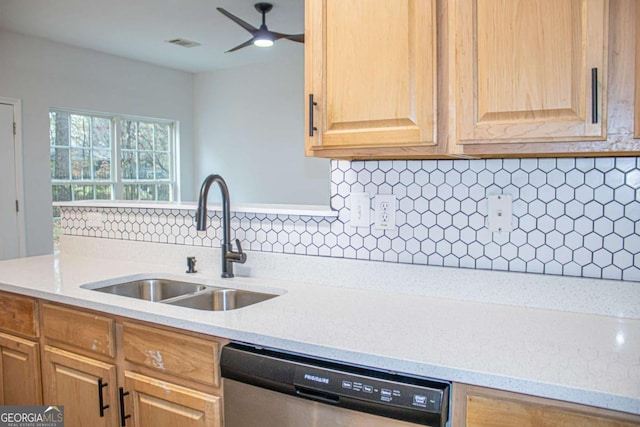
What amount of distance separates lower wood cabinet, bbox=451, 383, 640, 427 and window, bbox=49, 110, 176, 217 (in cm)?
490

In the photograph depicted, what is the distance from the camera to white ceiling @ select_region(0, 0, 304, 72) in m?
3.94

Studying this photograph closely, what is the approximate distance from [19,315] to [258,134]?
4346mm

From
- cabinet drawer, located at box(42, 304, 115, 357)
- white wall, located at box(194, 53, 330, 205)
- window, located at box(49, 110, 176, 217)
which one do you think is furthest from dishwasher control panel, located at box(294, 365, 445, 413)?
window, located at box(49, 110, 176, 217)

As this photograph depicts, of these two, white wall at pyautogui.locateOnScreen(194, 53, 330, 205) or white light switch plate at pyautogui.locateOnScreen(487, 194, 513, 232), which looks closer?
white light switch plate at pyautogui.locateOnScreen(487, 194, 513, 232)

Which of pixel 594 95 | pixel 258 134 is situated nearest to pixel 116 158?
pixel 258 134

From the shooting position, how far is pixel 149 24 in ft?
14.4

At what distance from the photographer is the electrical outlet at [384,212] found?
1.75 m

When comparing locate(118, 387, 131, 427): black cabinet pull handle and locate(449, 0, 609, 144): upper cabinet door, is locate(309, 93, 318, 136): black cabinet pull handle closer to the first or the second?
locate(449, 0, 609, 144): upper cabinet door

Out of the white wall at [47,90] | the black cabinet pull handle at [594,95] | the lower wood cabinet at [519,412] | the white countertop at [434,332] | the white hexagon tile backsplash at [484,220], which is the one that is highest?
the white wall at [47,90]

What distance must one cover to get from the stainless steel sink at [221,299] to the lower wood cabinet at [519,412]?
0.99m

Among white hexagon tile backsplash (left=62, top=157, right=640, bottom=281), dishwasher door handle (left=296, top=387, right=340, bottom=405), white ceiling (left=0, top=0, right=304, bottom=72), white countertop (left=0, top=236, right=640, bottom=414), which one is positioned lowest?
dishwasher door handle (left=296, top=387, right=340, bottom=405)

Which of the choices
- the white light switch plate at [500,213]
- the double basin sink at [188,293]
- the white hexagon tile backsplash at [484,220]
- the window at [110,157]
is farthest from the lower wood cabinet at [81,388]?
the window at [110,157]

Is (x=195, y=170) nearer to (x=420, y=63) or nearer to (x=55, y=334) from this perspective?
(x=55, y=334)

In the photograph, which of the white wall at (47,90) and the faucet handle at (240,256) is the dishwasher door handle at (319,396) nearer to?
the faucet handle at (240,256)
